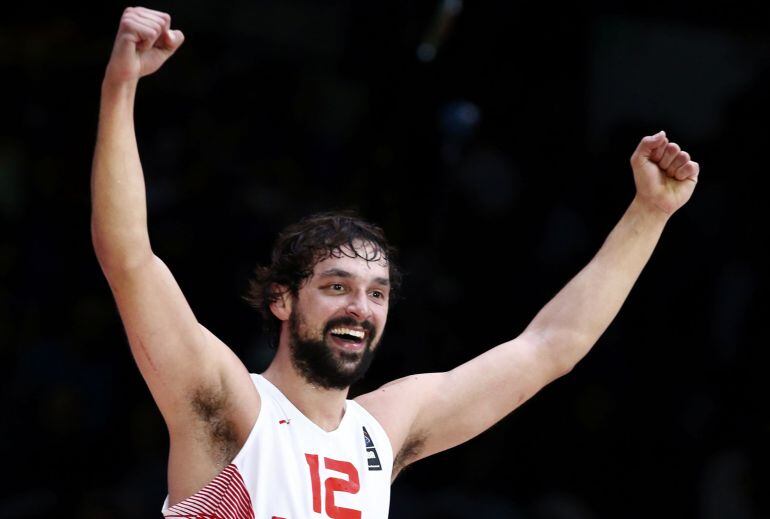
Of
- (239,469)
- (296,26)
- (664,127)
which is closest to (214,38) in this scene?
(296,26)

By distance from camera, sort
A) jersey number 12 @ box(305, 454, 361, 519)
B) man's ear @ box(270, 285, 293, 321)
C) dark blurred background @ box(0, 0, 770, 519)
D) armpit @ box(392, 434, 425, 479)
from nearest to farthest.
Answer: jersey number 12 @ box(305, 454, 361, 519)
man's ear @ box(270, 285, 293, 321)
armpit @ box(392, 434, 425, 479)
dark blurred background @ box(0, 0, 770, 519)

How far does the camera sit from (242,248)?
7633 millimetres

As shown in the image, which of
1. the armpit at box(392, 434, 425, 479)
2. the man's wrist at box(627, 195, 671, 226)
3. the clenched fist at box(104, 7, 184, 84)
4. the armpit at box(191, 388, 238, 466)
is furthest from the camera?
the man's wrist at box(627, 195, 671, 226)

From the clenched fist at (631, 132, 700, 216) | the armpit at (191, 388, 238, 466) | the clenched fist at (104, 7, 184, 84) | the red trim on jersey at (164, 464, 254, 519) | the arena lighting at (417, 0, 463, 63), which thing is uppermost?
the arena lighting at (417, 0, 463, 63)

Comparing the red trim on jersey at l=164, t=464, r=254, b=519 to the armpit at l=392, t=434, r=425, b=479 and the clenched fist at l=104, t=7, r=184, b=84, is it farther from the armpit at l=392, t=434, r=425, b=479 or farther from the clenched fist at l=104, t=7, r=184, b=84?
the clenched fist at l=104, t=7, r=184, b=84

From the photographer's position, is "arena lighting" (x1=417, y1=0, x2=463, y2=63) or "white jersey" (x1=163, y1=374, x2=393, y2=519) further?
"arena lighting" (x1=417, y1=0, x2=463, y2=63)

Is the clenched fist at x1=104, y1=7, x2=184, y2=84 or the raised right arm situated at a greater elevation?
the clenched fist at x1=104, y1=7, x2=184, y2=84

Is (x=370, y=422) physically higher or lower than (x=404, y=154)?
lower

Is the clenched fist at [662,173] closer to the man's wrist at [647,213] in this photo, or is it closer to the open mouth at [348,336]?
the man's wrist at [647,213]

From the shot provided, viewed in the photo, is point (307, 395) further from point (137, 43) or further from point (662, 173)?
point (662, 173)

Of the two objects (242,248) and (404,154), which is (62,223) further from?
(404,154)

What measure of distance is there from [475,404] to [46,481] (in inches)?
124

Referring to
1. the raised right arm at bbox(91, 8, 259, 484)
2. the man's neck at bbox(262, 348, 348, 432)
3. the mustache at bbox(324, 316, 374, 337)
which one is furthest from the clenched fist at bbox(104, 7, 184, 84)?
the man's neck at bbox(262, 348, 348, 432)

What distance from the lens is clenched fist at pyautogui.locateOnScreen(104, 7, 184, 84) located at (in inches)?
138
